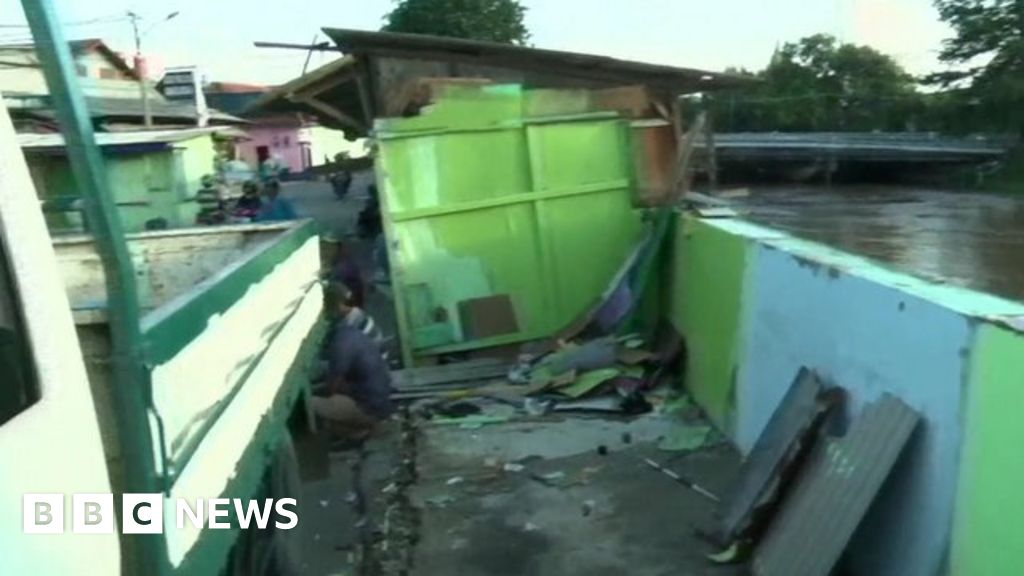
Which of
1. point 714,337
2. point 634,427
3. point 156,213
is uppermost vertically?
point 156,213

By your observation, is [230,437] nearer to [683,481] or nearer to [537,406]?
[683,481]

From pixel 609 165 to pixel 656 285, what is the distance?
4.08ft

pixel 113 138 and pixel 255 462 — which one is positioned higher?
pixel 113 138

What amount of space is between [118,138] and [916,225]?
17653 millimetres

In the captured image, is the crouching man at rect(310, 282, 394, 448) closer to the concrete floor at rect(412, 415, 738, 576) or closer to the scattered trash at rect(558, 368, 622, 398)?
the concrete floor at rect(412, 415, 738, 576)

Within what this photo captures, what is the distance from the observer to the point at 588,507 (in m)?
5.99

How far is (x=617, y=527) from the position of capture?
5707mm

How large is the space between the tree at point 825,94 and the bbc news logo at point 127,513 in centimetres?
4724

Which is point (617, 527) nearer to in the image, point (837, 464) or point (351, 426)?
point (837, 464)

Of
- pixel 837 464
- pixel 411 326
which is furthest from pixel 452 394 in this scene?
pixel 837 464

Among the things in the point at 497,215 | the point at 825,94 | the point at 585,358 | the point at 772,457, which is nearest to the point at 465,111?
the point at 497,215

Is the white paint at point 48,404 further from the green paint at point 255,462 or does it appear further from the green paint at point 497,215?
→ the green paint at point 497,215

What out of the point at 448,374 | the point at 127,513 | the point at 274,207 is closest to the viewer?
the point at 127,513

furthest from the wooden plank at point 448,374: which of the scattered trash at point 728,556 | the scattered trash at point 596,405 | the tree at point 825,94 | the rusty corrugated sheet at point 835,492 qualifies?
the tree at point 825,94
